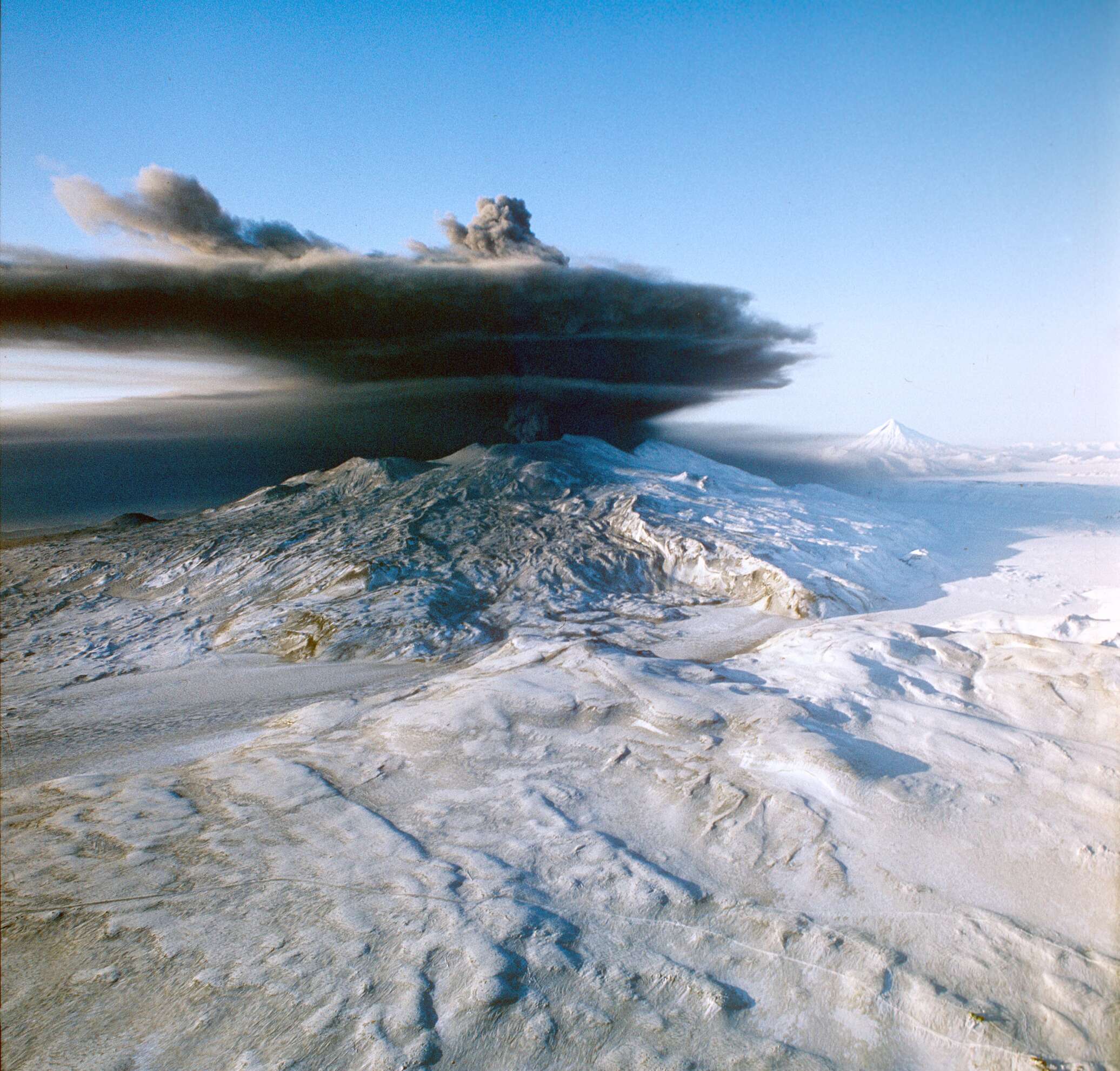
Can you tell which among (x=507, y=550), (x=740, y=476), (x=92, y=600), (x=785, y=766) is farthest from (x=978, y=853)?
(x=740, y=476)

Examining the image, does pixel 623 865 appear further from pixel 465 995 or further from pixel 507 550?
pixel 507 550

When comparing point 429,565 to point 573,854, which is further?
point 429,565

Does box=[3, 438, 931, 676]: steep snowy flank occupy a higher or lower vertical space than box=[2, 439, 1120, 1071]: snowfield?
lower

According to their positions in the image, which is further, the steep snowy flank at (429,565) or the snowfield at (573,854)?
the steep snowy flank at (429,565)

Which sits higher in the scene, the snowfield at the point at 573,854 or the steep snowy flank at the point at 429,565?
the snowfield at the point at 573,854
